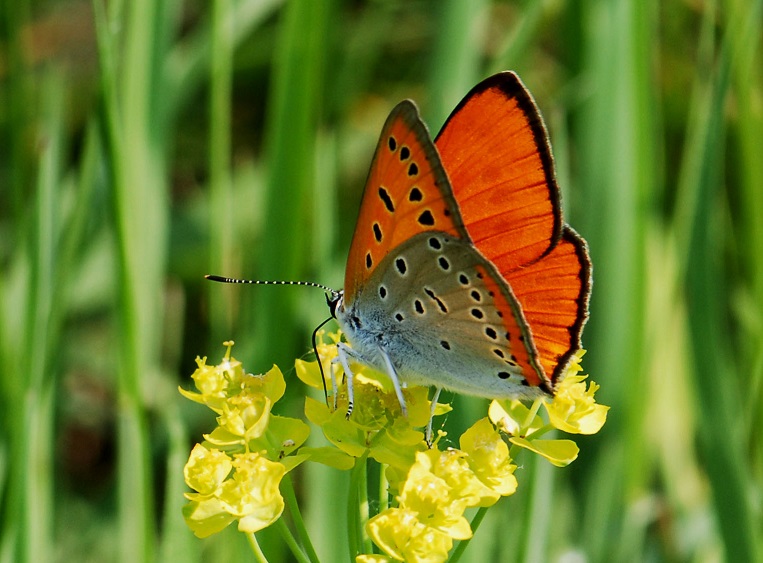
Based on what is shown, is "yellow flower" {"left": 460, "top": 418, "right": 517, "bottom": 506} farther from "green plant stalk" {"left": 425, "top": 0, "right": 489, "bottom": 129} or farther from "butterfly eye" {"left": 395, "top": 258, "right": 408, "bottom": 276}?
"green plant stalk" {"left": 425, "top": 0, "right": 489, "bottom": 129}

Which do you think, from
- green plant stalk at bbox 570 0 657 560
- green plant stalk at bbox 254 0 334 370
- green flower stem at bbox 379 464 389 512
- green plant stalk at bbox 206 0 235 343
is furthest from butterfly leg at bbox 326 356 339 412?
green plant stalk at bbox 570 0 657 560

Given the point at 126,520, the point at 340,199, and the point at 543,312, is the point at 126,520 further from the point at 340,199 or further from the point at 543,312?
the point at 340,199

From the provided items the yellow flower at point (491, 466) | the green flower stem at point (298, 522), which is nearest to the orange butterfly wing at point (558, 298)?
the yellow flower at point (491, 466)

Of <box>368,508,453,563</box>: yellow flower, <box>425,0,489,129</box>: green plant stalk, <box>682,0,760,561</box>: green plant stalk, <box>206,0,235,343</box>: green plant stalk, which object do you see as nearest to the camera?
<box>368,508,453,563</box>: yellow flower

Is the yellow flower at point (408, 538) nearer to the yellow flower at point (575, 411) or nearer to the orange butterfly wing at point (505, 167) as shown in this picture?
the yellow flower at point (575, 411)

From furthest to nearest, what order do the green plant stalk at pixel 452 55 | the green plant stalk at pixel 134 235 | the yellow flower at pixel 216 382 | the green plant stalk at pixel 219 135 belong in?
the green plant stalk at pixel 452 55, the green plant stalk at pixel 219 135, the green plant stalk at pixel 134 235, the yellow flower at pixel 216 382

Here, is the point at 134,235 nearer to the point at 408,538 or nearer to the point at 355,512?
the point at 355,512
